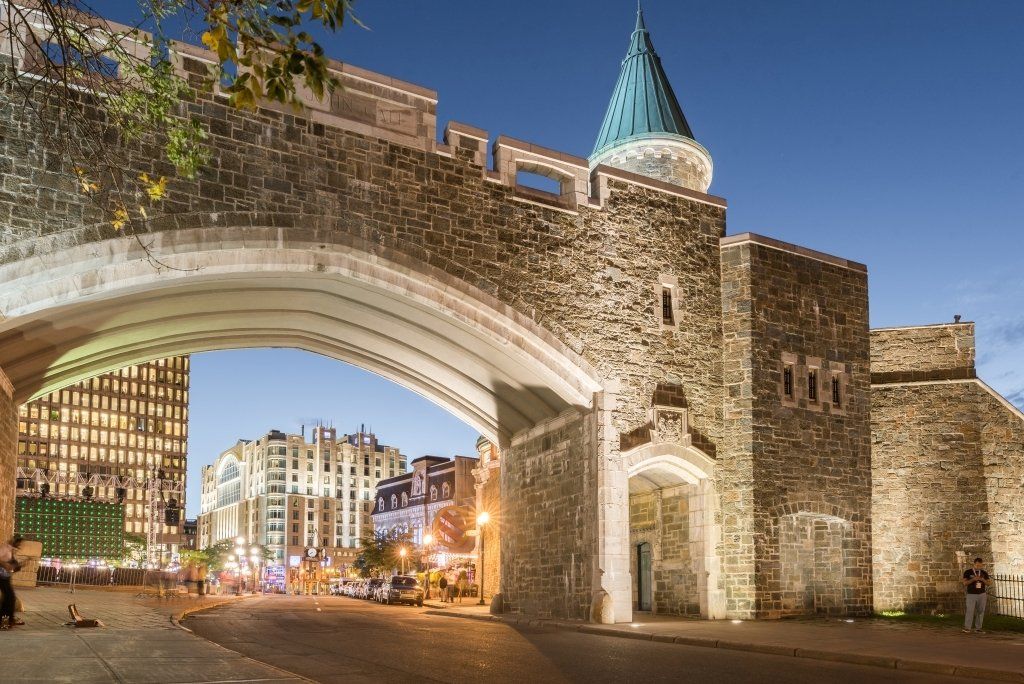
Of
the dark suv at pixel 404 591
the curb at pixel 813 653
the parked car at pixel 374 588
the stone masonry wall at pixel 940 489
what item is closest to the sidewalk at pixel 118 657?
the curb at pixel 813 653

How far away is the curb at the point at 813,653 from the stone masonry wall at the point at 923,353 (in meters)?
13.2

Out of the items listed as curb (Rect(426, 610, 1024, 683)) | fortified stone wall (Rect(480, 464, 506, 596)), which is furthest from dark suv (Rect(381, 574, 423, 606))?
curb (Rect(426, 610, 1024, 683))

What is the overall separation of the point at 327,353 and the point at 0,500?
8247 mm

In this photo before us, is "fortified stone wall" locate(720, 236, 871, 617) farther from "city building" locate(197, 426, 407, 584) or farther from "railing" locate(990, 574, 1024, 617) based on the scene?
"city building" locate(197, 426, 407, 584)

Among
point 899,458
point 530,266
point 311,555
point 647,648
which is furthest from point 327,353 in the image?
point 311,555

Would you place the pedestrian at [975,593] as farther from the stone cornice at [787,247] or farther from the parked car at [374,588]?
the parked car at [374,588]

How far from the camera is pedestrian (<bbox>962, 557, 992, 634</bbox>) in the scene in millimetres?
15828

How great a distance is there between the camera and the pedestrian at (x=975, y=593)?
51.9ft

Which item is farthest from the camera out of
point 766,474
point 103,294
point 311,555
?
point 311,555

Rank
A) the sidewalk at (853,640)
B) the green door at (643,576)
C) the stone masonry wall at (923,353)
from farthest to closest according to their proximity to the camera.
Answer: the stone masonry wall at (923,353) < the green door at (643,576) < the sidewalk at (853,640)

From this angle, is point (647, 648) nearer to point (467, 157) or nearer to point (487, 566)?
point (467, 157)

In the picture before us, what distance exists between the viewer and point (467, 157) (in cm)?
1861

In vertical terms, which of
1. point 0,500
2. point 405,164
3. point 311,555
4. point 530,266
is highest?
point 405,164

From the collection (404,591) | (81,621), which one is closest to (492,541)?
(404,591)
